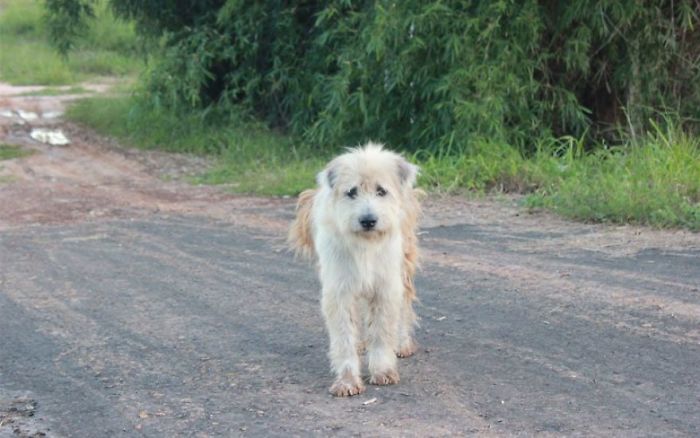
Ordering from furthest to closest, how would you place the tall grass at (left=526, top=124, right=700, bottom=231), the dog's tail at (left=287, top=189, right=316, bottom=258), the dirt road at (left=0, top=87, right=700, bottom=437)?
the tall grass at (left=526, top=124, right=700, bottom=231) < the dog's tail at (left=287, top=189, right=316, bottom=258) < the dirt road at (left=0, top=87, right=700, bottom=437)

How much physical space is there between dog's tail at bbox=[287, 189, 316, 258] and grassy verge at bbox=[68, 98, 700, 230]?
406 centimetres

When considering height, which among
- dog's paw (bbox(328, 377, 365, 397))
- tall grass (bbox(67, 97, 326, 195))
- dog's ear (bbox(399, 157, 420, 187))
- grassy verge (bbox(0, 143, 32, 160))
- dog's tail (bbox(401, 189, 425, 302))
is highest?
dog's ear (bbox(399, 157, 420, 187))

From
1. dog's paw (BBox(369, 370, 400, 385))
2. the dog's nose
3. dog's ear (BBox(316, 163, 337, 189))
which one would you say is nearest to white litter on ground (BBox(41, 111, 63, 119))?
dog's ear (BBox(316, 163, 337, 189))

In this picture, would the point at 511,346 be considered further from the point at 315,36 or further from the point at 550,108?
the point at 315,36

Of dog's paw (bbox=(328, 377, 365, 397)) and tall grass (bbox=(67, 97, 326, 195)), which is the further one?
tall grass (bbox=(67, 97, 326, 195))

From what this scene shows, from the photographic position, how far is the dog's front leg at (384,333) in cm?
547

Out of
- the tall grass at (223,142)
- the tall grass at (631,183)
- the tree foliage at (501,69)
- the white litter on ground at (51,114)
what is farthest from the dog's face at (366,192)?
the white litter on ground at (51,114)

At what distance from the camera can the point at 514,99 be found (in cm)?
1290

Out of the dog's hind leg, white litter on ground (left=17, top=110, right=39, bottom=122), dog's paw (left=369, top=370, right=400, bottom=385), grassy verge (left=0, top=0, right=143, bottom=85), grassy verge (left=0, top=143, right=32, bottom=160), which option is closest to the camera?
dog's paw (left=369, top=370, right=400, bottom=385)

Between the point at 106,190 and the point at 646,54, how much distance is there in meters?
6.48

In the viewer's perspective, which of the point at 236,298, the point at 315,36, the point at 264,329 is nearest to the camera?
the point at 264,329

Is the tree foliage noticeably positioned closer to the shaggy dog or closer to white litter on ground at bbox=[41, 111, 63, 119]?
white litter on ground at bbox=[41, 111, 63, 119]

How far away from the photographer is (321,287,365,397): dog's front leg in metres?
5.36

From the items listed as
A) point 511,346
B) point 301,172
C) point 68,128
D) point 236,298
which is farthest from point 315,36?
point 511,346
